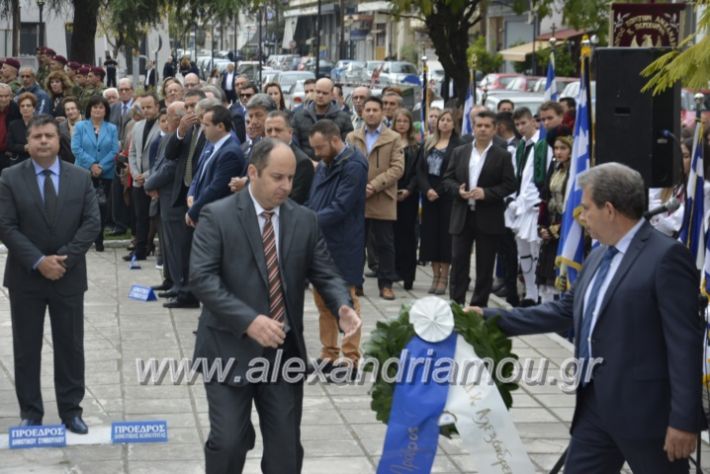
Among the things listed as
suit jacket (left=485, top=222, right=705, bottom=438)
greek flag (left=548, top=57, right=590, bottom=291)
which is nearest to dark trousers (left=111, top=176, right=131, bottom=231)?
greek flag (left=548, top=57, right=590, bottom=291)

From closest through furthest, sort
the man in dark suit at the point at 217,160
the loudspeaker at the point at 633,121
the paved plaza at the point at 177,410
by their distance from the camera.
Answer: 1. the paved plaza at the point at 177,410
2. the loudspeaker at the point at 633,121
3. the man in dark suit at the point at 217,160

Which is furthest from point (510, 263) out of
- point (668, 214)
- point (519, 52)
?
point (519, 52)

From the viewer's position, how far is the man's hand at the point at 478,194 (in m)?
13.2

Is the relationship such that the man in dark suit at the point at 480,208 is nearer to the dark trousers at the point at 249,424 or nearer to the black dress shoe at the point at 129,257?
the black dress shoe at the point at 129,257

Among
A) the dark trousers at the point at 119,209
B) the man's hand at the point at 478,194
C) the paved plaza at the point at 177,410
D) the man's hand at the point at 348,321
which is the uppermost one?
the man's hand at the point at 348,321

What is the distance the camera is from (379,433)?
9062mm

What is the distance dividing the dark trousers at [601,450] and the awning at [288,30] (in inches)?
4171

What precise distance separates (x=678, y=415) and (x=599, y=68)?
158 inches

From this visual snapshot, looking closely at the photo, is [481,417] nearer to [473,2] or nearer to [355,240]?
[355,240]

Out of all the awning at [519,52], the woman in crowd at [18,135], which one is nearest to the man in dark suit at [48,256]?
the woman in crowd at [18,135]

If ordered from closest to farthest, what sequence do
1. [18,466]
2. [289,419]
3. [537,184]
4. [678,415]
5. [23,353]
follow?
[678,415]
[289,419]
[18,466]
[23,353]
[537,184]

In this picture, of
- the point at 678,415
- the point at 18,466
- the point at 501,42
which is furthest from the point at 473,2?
the point at 501,42

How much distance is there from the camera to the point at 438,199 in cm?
1468

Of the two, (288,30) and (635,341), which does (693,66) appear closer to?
(635,341)
